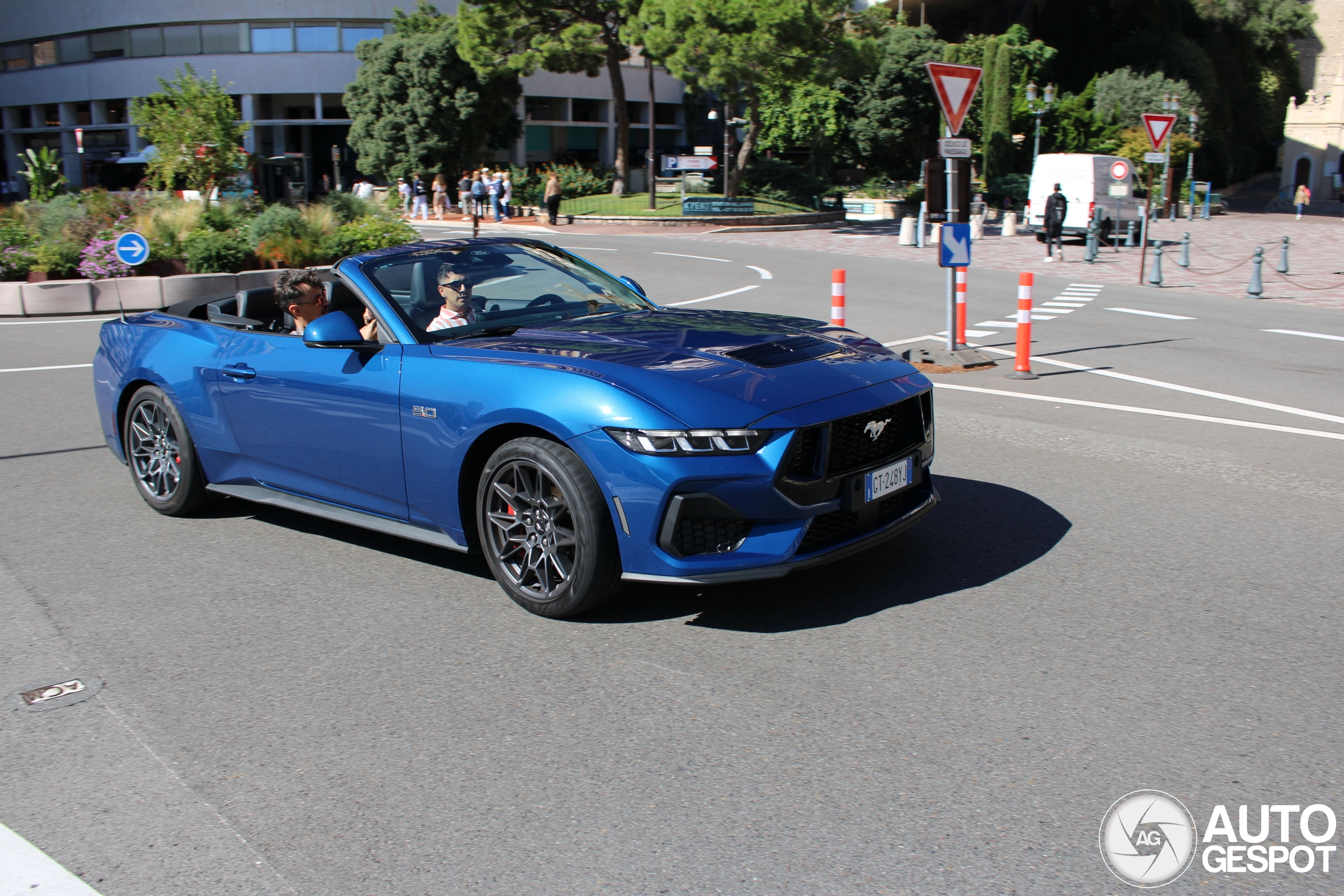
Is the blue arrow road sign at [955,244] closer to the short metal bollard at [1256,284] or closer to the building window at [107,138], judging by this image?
the short metal bollard at [1256,284]

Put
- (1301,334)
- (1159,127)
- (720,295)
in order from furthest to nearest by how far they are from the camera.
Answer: (1159,127)
(720,295)
(1301,334)

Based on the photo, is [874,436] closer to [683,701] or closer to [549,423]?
[549,423]

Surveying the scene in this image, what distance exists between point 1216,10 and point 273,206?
63222 mm

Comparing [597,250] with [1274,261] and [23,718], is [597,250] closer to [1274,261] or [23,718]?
[1274,261]

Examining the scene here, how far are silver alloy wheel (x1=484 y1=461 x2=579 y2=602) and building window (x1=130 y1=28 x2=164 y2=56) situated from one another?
69244mm

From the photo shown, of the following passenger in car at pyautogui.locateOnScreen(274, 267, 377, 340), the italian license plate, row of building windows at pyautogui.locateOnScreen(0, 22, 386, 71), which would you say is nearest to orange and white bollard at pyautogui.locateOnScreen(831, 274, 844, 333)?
passenger in car at pyautogui.locateOnScreen(274, 267, 377, 340)

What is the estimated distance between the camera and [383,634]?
4691 millimetres

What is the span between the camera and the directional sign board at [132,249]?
1184 centimetres

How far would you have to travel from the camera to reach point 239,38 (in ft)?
206

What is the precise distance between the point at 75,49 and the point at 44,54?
12.1 feet

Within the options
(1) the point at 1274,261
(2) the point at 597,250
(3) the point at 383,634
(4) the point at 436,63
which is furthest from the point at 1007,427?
(4) the point at 436,63

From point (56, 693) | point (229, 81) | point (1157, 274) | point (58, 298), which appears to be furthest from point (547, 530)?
point (229, 81)

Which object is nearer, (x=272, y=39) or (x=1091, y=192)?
(x=1091, y=192)

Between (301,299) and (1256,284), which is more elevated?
(301,299)
